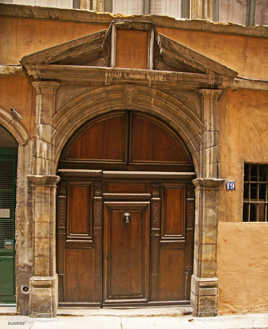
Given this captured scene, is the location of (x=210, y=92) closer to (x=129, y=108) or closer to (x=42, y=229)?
(x=129, y=108)

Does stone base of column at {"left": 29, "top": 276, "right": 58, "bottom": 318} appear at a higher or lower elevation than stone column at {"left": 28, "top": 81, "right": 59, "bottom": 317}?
lower

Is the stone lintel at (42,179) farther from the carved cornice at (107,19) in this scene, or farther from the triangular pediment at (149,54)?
the carved cornice at (107,19)

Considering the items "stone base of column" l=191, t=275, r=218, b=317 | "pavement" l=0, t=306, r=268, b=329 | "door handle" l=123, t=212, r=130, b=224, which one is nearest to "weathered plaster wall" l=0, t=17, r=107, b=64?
"door handle" l=123, t=212, r=130, b=224

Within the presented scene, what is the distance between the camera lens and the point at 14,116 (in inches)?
178

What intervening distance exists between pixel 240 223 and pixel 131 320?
2232 mm

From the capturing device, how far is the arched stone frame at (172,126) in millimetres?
4492

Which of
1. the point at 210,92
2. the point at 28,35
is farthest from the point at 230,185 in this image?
the point at 28,35

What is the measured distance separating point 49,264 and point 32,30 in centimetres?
351

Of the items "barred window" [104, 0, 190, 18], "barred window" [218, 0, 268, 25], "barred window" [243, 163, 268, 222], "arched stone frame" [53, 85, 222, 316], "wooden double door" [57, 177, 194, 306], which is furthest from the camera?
"barred window" [218, 0, 268, 25]

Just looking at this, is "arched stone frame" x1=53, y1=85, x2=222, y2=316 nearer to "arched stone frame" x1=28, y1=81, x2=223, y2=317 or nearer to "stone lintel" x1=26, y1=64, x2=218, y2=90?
"arched stone frame" x1=28, y1=81, x2=223, y2=317

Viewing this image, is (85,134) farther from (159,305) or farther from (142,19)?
(159,305)

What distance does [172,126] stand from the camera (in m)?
4.95

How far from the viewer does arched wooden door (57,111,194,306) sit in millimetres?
4789

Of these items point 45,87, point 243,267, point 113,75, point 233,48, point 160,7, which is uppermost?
point 160,7
